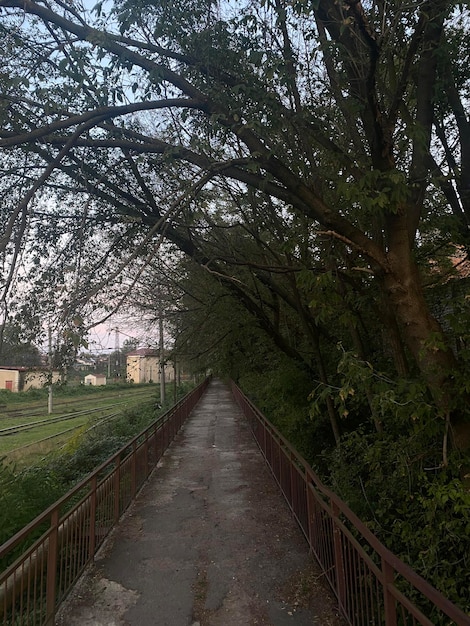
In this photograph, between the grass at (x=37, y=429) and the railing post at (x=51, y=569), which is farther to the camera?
the grass at (x=37, y=429)

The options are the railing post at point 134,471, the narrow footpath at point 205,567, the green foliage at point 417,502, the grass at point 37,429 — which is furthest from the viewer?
the grass at point 37,429

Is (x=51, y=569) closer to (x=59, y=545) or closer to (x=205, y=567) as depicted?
Answer: (x=59, y=545)

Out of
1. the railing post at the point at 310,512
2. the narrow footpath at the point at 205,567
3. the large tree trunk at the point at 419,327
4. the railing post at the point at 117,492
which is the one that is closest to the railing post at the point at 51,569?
the narrow footpath at the point at 205,567

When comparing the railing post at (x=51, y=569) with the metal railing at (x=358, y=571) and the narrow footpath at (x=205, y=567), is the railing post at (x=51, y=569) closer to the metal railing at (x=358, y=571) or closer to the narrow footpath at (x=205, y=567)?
the narrow footpath at (x=205, y=567)

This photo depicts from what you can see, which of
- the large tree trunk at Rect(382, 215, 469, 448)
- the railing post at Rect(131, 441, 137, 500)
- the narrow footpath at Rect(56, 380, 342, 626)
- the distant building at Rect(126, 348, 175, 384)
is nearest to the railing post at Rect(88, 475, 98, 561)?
the narrow footpath at Rect(56, 380, 342, 626)

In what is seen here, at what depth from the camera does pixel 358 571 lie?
3.36 meters

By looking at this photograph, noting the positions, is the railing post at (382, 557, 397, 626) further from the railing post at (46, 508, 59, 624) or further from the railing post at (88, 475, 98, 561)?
the railing post at (88, 475, 98, 561)

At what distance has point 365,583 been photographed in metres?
3.20

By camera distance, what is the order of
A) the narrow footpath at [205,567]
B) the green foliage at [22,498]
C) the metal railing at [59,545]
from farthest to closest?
the green foliage at [22,498]
the narrow footpath at [205,567]
the metal railing at [59,545]

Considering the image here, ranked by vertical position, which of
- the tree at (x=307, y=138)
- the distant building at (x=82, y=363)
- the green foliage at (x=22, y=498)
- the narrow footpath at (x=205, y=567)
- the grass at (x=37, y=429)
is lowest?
the grass at (x=37, y=429)

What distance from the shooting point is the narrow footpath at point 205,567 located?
3.71 meters

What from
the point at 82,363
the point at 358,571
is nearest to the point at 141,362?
the point at 82,363

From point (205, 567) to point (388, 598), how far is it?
2552mm

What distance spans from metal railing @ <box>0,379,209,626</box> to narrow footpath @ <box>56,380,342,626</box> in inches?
7.9
